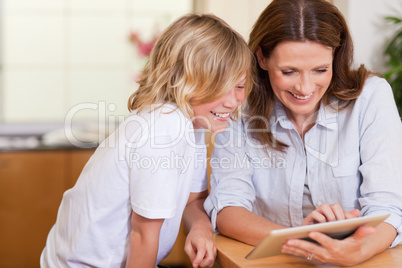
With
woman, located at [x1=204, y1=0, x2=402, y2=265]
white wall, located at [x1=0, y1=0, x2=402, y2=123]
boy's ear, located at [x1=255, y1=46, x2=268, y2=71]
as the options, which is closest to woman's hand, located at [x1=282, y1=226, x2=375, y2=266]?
woman, located at [x1=204, y1=0, x2=402, y2=265]

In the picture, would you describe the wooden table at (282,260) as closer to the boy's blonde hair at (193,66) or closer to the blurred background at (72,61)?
the boy's blonde hair at (193,66)

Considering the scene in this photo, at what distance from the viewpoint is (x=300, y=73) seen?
60.6 inches

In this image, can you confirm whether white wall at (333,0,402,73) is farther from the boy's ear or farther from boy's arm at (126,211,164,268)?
boy's arm at (126,211,164,268)

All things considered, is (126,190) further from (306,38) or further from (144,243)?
(306,38)

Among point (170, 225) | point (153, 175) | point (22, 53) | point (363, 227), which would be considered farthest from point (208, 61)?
point (22, 53)

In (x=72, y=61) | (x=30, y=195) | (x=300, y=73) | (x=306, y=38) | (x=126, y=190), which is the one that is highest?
(x=306, y=38)

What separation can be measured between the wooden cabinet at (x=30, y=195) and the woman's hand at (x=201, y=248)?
2.45 metres

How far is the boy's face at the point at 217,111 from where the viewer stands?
1495 millimetres

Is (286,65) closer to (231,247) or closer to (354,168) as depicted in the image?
(354,168)

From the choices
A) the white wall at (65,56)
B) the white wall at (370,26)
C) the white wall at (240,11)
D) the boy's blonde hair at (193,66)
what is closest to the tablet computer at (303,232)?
the boy's blonde hair at (193,66)

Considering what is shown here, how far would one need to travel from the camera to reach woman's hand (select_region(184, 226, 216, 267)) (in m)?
1.31

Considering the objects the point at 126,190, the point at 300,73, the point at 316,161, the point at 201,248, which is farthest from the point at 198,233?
the point at 300,73

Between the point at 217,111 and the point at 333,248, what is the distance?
552mm

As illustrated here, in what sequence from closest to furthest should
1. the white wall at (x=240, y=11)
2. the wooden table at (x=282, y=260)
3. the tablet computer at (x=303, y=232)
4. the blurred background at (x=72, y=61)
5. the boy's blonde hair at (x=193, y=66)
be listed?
the tablet computer at (x=303, y=232) → the wooden table at (x=282, y=260) → the boy's blonde hair at (x=193, y=66) → the white wall at (x=240, y=11) → the blurred background at (x=72, y=61)
